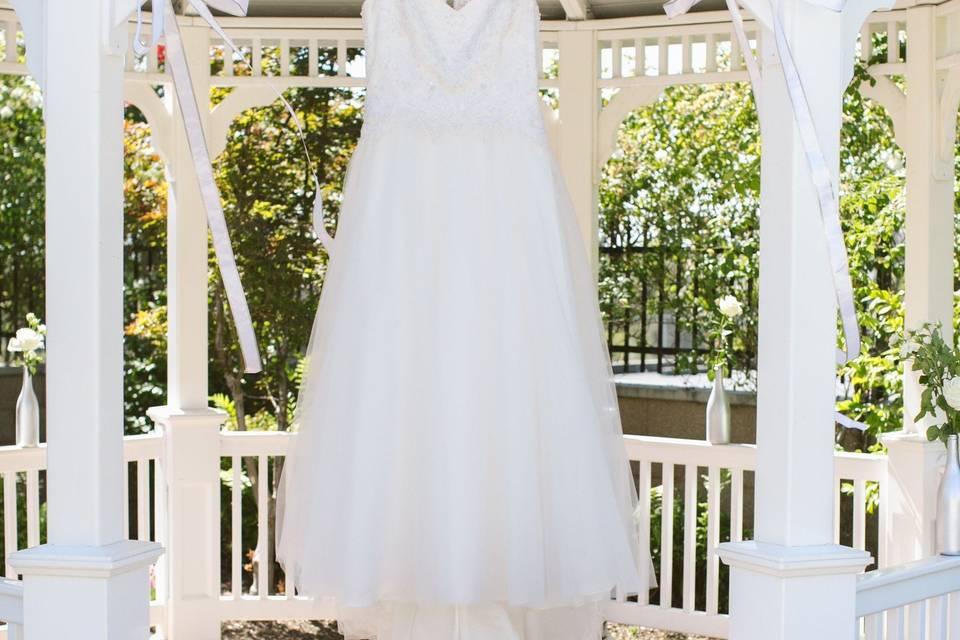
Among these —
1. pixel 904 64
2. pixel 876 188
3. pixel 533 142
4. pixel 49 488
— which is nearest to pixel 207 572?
pixel 49 488

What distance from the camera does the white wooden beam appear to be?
4.29m

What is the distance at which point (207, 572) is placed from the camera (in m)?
4.39

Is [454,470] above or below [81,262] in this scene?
below

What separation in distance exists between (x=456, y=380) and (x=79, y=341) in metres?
0.79

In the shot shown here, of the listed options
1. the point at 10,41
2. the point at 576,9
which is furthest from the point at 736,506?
the point at 10,41

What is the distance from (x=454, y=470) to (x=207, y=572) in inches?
88.3

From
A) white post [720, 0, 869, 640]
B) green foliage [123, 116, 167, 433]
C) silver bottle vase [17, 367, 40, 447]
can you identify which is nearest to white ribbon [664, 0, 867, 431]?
white post [720, 0, 869, 640]

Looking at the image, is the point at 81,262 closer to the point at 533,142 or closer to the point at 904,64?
the point at 533,142

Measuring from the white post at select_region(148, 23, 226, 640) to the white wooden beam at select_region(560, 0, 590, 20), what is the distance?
138cm

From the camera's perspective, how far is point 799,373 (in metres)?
2.22

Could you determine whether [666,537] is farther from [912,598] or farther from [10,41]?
[10,41]

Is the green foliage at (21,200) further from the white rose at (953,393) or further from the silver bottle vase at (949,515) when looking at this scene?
the silver bottle vase at (949,515)

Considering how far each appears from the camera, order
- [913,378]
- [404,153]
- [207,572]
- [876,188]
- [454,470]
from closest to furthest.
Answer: [454,470]
[404,153]
[913,378]
[207,572]
[876,188]

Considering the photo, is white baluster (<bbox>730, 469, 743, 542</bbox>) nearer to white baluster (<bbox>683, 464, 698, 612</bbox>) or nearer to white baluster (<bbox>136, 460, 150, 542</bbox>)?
white baluster (<bbox>683, 464, 698, 612</bbox>)
